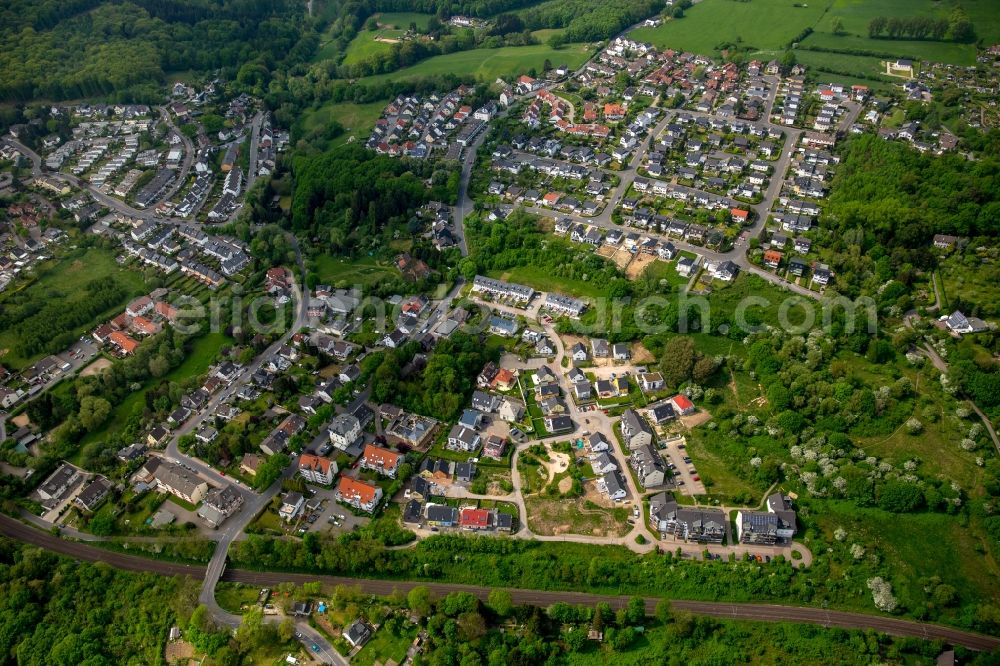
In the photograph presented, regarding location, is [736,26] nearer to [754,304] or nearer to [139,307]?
[754,304]

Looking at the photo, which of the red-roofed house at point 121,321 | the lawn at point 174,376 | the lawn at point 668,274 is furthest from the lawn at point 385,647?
the red-roofed house at point 121,321

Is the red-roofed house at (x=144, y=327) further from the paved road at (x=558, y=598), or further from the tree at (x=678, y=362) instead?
the tree at (x=678, y=362)

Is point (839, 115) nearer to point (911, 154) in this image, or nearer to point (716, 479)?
point (911, 154)

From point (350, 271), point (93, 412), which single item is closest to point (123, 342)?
point (93, 412)

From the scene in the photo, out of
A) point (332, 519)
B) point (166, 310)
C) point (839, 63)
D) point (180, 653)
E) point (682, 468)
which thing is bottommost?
point (180, 653)

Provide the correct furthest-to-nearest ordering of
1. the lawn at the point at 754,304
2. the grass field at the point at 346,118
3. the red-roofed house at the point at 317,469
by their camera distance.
→ the grass field at the point at 346,118 → the lawn at the point at 754,304 → the red-roofed house at the point at 317,469

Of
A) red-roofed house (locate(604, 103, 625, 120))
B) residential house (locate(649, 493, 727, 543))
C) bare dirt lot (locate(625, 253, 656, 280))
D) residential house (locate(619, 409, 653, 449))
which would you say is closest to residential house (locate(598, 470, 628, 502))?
residential house (locate(649, 493, 727, 543))
